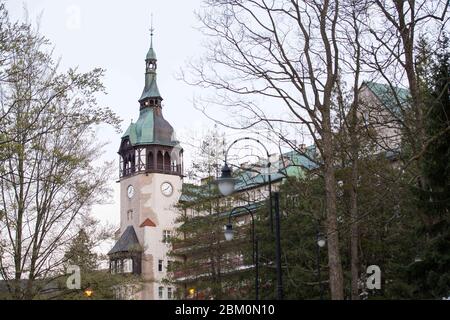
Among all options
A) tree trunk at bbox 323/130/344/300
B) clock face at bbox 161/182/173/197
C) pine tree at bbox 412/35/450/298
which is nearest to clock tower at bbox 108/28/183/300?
clock face at bbox 161/182/173/197

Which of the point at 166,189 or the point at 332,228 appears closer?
the point at 332,228

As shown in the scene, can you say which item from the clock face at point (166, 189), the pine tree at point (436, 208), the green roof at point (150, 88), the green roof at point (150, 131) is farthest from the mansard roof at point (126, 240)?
the pine tree at point (436, 208)

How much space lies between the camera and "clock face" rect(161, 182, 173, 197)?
284ft

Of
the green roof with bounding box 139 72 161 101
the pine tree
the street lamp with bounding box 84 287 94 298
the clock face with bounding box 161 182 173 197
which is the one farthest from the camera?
the green roof with bounding box 139 72 161 101

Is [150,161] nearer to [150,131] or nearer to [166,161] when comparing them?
[166,161]

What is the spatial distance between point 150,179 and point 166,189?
7.39ft

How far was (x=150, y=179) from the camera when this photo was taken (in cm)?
8625

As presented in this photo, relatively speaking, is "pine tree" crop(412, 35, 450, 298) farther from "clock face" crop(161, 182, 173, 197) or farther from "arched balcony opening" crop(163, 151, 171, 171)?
"arched balcony opening" crop(163, 151, 171, 171)

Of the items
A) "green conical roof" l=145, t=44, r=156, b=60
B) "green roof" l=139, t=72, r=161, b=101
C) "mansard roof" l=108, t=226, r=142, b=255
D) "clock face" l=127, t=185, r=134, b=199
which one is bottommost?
"mansard roof" l=108, t=226, r=142, b=255

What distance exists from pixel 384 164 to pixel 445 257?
7561 mm

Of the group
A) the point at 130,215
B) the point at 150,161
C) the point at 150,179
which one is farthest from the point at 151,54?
the point at 130,215

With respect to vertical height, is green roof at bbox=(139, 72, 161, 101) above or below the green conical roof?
below
